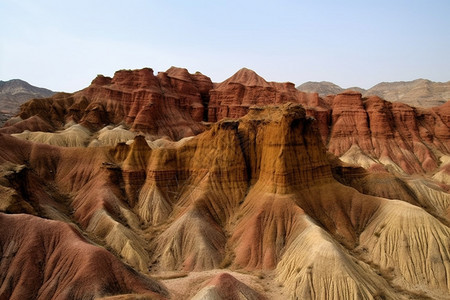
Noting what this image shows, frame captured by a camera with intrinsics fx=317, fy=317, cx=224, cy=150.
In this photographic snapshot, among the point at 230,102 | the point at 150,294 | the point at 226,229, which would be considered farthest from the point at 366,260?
the point at 230,102

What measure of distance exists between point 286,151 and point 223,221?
41.8 feet

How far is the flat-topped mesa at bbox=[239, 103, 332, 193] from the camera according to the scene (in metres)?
41.7

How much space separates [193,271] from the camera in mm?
35281

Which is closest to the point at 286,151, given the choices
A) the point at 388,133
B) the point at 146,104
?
the point at 388,133

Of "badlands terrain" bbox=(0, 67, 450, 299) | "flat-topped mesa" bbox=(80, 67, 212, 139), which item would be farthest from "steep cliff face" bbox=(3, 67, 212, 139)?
"badlands terrain" bbox=(0, 67, 450, 299)

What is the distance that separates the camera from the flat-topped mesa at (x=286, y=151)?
41.7m

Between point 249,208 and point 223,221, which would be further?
point 223,221

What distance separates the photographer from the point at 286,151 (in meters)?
41.9

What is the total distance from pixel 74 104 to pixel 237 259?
3709 inches

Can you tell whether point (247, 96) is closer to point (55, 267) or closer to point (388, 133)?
point (388, 133)

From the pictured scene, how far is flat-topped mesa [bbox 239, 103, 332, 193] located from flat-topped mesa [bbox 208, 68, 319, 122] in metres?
71.9

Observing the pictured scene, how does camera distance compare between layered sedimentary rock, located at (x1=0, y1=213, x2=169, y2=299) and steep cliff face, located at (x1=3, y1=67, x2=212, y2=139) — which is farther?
steep cliff face, located at (x1=3, y1=67, x2=212, y2=139)

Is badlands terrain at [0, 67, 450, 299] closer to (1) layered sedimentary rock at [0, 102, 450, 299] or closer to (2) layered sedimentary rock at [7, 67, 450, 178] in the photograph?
(1) layered sedimentary rock at [0, 102, 450, 299]

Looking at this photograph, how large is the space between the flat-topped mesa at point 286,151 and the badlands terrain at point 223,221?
19 cm
